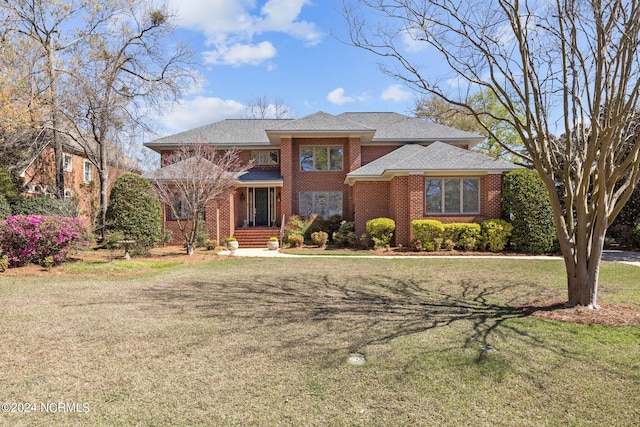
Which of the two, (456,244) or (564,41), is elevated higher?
(564,41)

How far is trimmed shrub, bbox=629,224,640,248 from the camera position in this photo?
1560cm

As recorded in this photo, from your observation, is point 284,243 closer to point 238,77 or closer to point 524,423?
point 238,77

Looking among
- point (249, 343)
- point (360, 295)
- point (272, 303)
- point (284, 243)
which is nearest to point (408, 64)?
point (360, 295)

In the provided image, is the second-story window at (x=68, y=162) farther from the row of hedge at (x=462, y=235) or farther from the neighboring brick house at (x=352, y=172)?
the row of hedge at (x=462, y=235)

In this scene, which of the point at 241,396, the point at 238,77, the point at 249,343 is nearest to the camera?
the point at 241,396

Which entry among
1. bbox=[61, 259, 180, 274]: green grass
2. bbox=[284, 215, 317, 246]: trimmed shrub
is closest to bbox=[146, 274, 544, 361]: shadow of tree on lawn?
bbox=[61, 259, 180, 274]: green grass

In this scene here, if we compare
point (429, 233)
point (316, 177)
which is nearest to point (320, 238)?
point (316, 177)

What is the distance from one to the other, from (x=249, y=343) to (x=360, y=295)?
3395 mm

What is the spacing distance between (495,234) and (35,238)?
638 inches

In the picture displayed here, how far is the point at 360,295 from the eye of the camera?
7586 mm

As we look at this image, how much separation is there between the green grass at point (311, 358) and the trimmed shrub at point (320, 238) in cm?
937

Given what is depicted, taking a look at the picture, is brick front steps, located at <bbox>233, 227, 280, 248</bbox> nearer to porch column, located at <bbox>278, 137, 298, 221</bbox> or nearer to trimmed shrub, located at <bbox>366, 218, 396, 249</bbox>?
porch column, located at <bbox>278, 137, 298, 221</bbox>

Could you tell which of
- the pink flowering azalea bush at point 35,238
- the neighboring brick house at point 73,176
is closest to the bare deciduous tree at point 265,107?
the neighboring brick house at point 73,176

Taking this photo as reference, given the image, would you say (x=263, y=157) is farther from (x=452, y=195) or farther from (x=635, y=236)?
(x=635, y=236)
